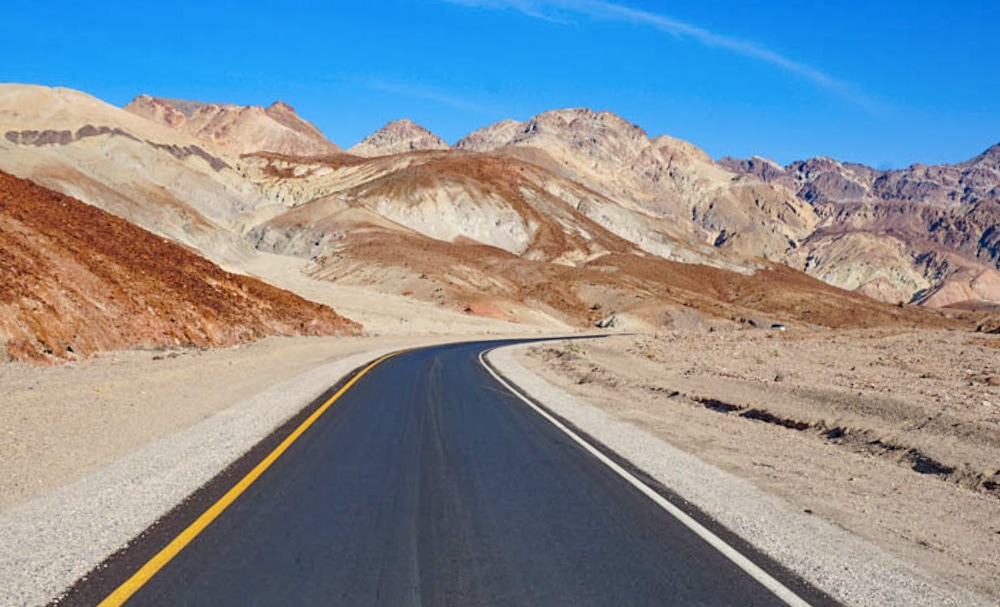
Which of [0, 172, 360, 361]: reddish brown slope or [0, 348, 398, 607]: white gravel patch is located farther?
[0, 172, 360, 361]: reddish brown slope

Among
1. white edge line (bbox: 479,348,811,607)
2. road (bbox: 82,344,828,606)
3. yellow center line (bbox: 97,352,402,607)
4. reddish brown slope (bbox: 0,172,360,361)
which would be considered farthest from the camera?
reddish brown slope (bbox: 0,172,360,361)

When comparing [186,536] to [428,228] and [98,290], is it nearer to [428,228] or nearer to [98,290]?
[98,290]

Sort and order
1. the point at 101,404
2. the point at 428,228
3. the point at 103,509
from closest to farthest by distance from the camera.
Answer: the point at 103,509, the point at 101,404, the point at 428,228

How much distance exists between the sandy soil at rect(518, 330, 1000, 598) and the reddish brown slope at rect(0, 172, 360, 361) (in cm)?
1470

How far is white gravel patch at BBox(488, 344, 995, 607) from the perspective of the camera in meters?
5.50

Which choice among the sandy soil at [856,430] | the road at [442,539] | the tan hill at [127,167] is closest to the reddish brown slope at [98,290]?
the sandy soil at [856,430]

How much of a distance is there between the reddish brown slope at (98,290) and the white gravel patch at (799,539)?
17.6 metres

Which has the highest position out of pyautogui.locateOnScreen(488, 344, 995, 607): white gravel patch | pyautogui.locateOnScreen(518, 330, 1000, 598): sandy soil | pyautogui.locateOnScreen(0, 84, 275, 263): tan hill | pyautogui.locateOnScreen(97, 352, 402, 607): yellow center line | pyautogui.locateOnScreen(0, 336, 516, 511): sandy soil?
pyautogui.locateOnScreen(0, 84, 275, 263): tan hill

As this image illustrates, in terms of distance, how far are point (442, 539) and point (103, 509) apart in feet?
10.9

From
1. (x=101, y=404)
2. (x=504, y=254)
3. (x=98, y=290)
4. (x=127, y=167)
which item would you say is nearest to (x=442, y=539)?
(x=101, y=404)

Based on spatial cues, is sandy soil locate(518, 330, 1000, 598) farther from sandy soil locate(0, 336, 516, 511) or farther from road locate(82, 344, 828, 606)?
sandy soil locate(0, 336, 516, 511)

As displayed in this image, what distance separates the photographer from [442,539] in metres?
6.36

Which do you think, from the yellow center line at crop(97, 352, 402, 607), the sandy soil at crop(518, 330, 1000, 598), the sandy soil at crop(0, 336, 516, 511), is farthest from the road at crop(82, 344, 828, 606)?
the sandy soil at crop(0, 336, 516, 511)

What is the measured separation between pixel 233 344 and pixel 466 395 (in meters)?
18.6
